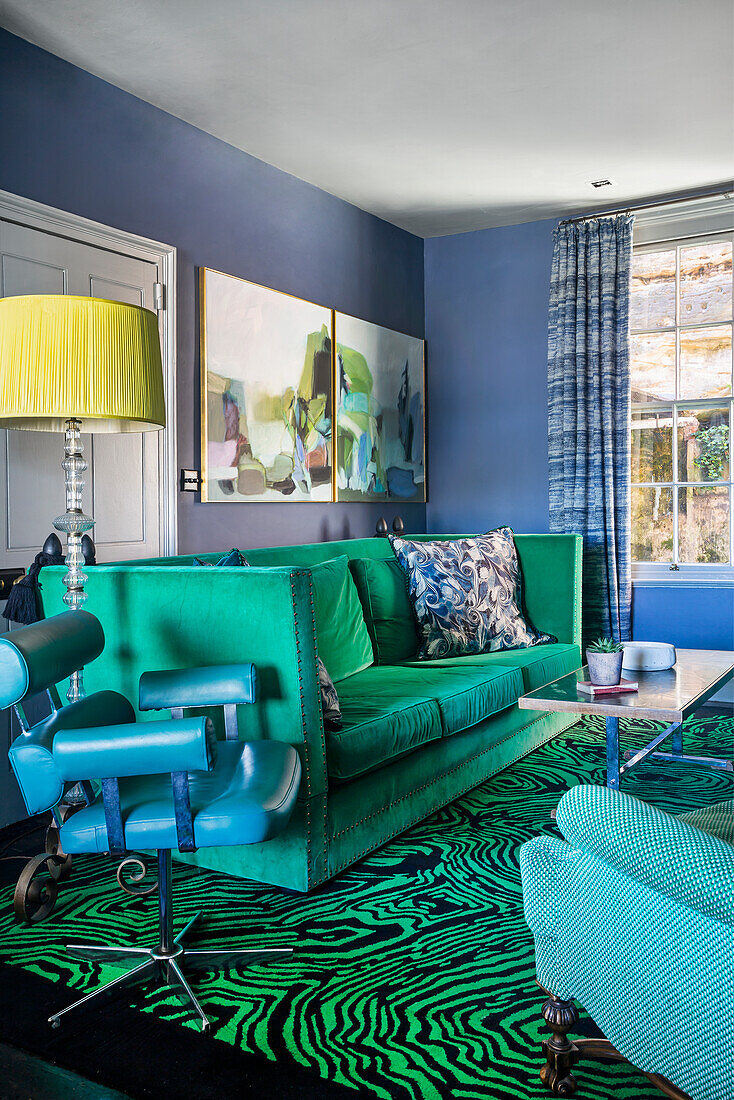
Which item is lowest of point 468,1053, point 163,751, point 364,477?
point 468,1053

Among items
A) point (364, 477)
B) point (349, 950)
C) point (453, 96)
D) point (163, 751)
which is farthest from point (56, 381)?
point (364, 477)

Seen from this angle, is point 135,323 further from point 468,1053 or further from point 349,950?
point 468,1053

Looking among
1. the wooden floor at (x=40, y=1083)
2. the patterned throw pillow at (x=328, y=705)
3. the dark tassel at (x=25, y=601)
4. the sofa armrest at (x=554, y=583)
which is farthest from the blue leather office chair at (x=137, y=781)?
the sofa armrest at (x=554, y=583)

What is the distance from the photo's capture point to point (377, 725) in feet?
8.90

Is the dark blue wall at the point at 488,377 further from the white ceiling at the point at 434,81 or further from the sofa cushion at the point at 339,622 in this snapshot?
the sofa cushion at the point at 339,622

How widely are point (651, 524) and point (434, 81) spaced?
8.98ft

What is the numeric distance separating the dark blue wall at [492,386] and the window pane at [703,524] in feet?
0.87

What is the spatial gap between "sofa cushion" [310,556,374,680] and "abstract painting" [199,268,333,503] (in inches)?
29.2

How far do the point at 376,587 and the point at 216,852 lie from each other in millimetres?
1633

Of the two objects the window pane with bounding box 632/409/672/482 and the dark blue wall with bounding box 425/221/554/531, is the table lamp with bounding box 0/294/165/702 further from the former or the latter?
the window pane with bounding box 632/409/672/482

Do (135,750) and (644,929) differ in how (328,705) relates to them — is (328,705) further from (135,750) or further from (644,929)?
(644,929)

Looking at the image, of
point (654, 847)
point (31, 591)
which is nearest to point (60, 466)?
point (31, 591)

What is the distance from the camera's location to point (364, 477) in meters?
5.07

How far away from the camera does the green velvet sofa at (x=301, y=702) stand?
2.44m
